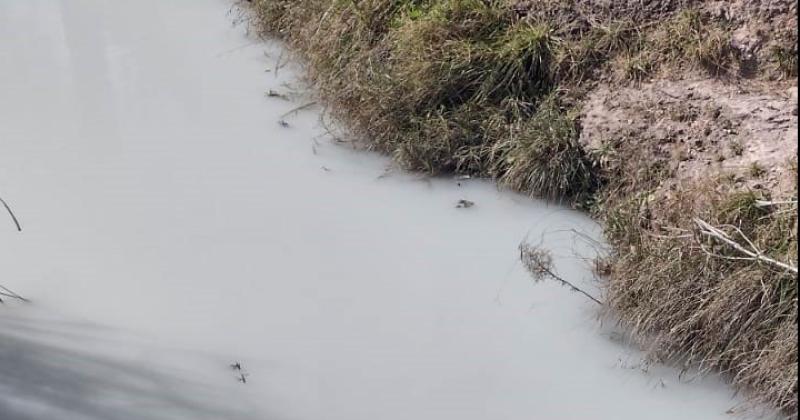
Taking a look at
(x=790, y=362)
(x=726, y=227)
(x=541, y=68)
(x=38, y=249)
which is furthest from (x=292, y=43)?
(x=790, y=362)

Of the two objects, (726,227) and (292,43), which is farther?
(292,43)

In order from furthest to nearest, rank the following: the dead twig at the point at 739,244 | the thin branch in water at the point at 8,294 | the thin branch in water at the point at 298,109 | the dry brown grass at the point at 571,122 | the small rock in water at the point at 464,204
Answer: the thin branch in water at the point at 298,109
the small rock in water at the point at 464,204
the thin branch in water at the point at 8,294
the dry brown grass at the point at 571,122
the dead twig at the point at 739,244

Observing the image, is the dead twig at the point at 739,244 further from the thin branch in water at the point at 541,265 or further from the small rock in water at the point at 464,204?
the small rock in water at the point at 464,204

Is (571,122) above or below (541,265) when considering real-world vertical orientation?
above

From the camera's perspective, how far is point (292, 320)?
122 inches

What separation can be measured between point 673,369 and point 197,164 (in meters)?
2.04

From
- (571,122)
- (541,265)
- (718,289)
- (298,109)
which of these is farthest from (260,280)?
(718,289)

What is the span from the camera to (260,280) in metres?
3.28

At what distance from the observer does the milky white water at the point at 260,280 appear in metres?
2.84

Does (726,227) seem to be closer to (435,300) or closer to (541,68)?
(435,300)

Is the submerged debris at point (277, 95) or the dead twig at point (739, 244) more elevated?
the dead twig at point (739, 244)

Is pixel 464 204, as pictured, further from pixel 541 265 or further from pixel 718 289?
pixel 718 289

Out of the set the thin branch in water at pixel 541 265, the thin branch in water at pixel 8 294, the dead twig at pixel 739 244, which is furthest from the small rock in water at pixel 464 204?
the thin branch in water at pixel 8 294

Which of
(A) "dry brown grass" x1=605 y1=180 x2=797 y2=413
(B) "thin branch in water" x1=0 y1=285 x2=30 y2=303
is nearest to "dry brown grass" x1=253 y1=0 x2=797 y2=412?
(A) "dry brown grass" x1=605 y1=180 x2=797 y2=413
